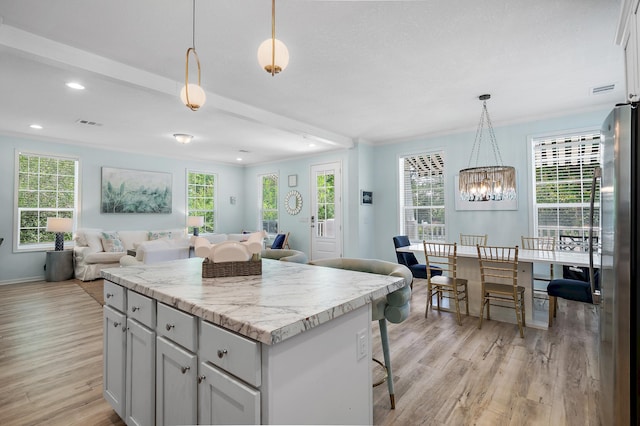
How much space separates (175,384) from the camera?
1.29 metres

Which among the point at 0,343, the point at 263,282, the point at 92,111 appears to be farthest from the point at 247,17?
the point at 0,343

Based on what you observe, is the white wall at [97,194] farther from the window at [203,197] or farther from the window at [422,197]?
the window at [422,197]

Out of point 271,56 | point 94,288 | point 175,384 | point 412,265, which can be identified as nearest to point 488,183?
point 412,265

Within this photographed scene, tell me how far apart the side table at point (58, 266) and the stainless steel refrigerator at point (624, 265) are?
7.43 meters

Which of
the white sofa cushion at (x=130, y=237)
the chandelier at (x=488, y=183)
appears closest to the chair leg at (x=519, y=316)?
the chandelier at (x=488, y=183)

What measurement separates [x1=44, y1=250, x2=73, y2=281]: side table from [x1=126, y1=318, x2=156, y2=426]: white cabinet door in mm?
5485

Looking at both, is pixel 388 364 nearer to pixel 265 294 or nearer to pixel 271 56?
pixel 265 294

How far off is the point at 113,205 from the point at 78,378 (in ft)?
17.0

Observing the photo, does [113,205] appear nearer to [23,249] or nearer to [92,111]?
[23,249]

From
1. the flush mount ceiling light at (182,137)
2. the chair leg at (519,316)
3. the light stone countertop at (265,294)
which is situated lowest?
the chair leg at (519,316)

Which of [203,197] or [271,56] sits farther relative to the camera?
[203,197]

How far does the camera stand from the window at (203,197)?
7902 mm

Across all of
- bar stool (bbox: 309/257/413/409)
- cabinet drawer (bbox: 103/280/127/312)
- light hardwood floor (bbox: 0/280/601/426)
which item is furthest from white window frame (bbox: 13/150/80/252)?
bar stool (bbox: 309/257/413/409)

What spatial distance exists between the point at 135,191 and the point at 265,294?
22.4 ft
